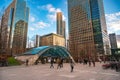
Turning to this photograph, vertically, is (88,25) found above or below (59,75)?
above

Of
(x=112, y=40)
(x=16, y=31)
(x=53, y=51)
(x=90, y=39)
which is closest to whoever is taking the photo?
(x=53, y=51)

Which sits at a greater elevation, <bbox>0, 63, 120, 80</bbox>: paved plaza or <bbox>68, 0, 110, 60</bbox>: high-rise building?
<bbox>68, 0, 110, 60</bbox>: high-rise building

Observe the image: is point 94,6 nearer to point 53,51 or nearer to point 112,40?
point 112,40

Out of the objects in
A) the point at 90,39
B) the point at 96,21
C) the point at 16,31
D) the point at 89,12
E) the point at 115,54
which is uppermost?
the point at 89,12

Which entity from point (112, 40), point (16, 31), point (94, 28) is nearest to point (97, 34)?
point (94, 28)

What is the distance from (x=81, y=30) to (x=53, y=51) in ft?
337

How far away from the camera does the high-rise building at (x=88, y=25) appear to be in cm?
12582

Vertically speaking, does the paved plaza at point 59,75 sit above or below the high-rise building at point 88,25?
below

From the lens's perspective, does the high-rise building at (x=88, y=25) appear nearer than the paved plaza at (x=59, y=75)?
No

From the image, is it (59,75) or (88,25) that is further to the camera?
A: (88,25)

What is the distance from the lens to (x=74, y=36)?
150m

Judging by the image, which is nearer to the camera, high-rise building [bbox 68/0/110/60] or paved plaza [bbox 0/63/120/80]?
paved plaza [bbox 0/63/120/80]

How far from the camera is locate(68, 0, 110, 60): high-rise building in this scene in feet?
413

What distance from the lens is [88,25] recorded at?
13975 centimetres
